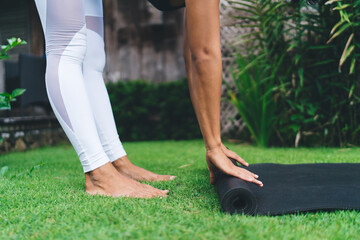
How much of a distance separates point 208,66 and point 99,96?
0.63m

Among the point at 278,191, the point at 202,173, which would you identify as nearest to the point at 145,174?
the point at 202,173

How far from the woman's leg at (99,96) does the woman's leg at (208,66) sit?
47 cm

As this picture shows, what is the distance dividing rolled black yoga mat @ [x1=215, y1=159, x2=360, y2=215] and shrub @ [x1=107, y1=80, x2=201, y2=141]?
2.90m

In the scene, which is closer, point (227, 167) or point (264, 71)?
point (227, 167)

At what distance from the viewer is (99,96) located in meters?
1.57

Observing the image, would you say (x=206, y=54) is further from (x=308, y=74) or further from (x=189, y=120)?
(x=189, y=120)

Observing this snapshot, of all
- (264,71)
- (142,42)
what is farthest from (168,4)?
(142,42)

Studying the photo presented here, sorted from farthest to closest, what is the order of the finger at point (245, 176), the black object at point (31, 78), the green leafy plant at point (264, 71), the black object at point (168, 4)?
the black object at point (31, 78), the green leafy plant at point (264, 71), the black object at point (168, 4), the finger at point (245, 176)

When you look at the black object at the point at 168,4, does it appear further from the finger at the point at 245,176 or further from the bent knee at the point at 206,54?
the finger at the point at 245,176

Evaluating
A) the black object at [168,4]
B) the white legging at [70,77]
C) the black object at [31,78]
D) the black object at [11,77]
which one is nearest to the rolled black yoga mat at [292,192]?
the white legging at [70,77]

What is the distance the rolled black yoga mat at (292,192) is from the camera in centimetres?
103

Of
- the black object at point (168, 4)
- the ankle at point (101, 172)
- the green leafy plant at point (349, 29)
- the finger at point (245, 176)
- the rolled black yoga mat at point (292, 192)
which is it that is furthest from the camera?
the green leafy plant at point (349, 29)

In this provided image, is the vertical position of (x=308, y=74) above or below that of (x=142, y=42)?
below

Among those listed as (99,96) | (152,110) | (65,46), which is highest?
(65,46)
